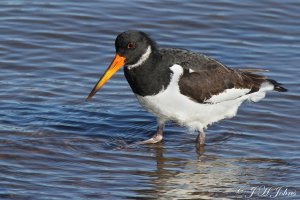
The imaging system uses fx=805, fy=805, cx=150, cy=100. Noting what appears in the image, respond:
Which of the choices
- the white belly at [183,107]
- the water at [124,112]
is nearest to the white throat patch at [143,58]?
the white belly at [183,107]

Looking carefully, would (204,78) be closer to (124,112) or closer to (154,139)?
(154,139)

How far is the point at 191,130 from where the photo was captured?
9.38 m

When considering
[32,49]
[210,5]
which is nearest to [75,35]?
[32,49]

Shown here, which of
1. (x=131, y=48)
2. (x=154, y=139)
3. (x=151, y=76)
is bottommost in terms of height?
(x=154, y=139)

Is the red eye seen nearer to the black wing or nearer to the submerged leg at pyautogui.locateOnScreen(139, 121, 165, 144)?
the black wing

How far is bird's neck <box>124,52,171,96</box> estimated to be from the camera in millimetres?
8656

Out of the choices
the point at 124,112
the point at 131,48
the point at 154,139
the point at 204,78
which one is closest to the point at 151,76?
the point at 131,48

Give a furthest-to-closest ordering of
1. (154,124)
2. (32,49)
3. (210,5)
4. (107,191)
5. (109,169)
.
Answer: (210,5) < (32,49) < (154,124) < (109,169) < (107,191)

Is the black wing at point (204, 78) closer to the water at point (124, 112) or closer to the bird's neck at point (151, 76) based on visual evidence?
the bird's neck at point (151, 76)

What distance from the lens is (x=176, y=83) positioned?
343 inches

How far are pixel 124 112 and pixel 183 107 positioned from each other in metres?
1.51

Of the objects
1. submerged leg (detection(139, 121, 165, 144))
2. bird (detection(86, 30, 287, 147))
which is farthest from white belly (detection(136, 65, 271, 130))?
submerged leg (detection(139, 121, 165, 144))

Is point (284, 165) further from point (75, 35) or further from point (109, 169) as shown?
point (75, 35)

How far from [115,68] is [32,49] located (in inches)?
131
